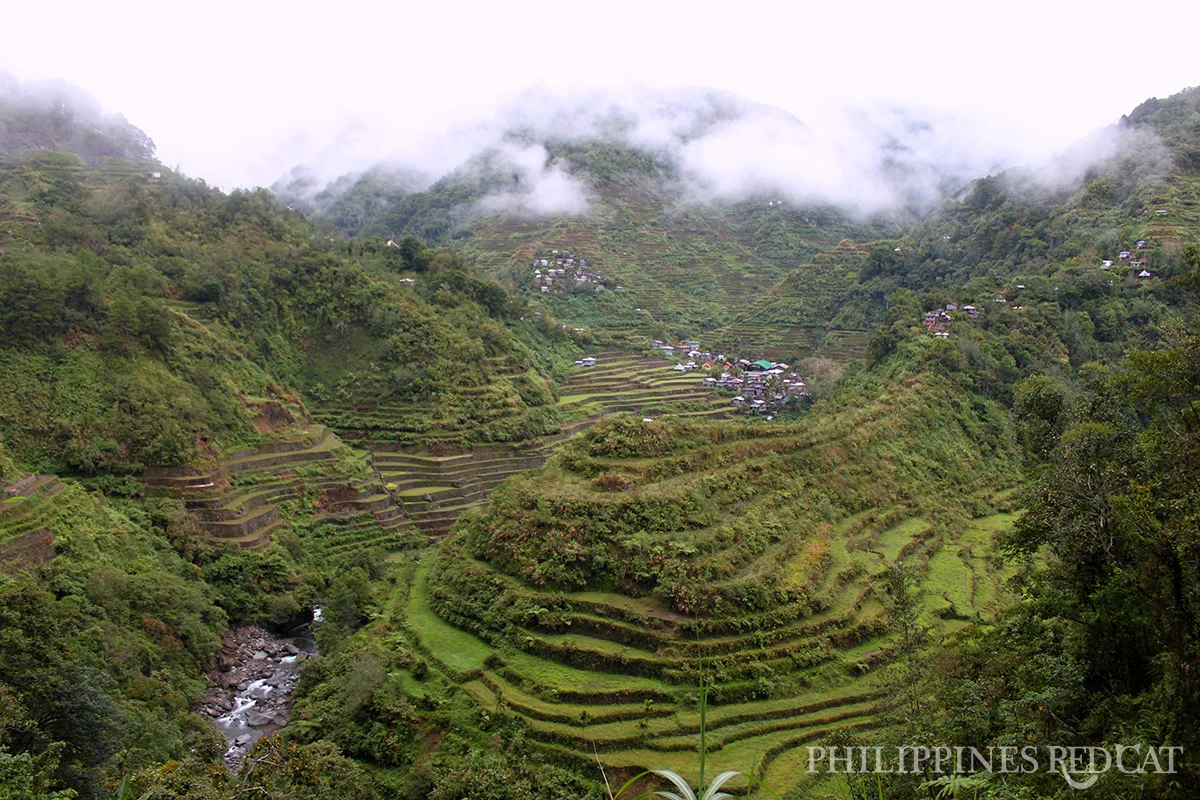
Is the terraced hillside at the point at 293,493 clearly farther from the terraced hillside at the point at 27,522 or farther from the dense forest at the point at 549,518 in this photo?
the terraced hillside at the point at 27,522

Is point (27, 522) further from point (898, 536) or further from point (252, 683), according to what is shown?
point (898, 536)

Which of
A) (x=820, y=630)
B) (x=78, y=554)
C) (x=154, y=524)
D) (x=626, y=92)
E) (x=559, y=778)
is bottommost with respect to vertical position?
(x=559, y=778)

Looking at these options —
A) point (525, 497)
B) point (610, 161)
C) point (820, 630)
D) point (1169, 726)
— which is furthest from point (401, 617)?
point (610, 161)

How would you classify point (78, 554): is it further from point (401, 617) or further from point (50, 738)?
point (401, 617)

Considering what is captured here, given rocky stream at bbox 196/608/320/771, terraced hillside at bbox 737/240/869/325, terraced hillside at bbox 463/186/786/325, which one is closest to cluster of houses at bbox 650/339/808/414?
terraced hillside at bbox 737/240/869/325

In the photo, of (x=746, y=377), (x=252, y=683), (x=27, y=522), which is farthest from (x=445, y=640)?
(x=746, y=377)
